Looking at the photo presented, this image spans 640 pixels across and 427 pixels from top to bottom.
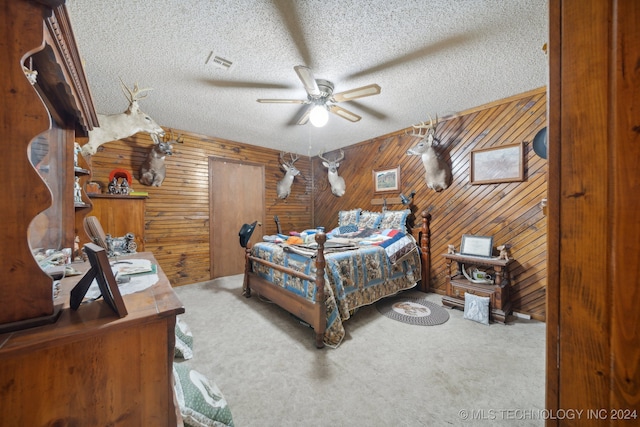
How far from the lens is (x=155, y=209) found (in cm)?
366

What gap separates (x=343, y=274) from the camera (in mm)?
2451

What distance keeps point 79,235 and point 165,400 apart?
212 centimetres

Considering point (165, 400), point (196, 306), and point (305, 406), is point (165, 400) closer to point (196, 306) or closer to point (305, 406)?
point (305, 406)

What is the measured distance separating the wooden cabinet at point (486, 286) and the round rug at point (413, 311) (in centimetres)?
25

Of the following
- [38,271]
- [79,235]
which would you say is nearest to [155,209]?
[79,235]

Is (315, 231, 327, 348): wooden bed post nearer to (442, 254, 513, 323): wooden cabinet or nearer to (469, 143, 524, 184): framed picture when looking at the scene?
(442, 254, 513, 323): wooden cabinet

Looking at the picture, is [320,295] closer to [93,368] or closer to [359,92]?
[93,368]

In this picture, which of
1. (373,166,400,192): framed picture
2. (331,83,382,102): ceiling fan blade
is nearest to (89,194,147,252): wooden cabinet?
(331,83,382,102): ceiling fan blade

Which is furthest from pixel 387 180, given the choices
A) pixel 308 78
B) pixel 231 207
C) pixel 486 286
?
pixel 231 207

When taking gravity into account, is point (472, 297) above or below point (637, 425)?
below

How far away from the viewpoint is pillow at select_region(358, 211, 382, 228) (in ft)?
13.0

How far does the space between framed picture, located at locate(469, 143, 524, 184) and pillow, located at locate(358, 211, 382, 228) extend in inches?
59.2

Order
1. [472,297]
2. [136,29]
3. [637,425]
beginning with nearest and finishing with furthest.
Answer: [637,425], [136,29], [472,297]

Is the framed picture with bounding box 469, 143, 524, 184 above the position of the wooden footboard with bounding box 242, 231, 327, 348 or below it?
above
